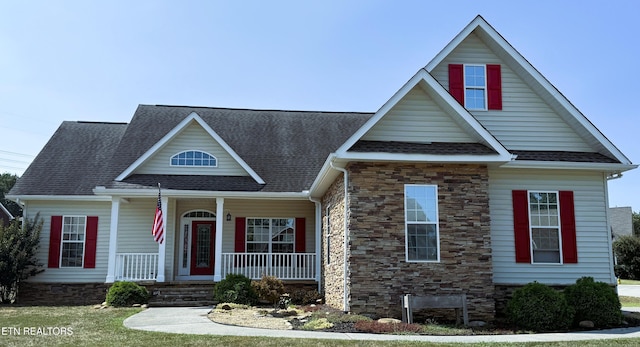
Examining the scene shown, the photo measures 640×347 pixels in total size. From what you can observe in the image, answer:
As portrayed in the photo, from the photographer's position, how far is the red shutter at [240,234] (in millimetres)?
18656

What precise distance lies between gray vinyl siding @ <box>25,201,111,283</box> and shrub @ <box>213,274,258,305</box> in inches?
197

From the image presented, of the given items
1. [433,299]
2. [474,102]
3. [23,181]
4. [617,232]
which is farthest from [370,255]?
[617,232]

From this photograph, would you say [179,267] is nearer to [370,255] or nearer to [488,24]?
[370,255]

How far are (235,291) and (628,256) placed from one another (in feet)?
106

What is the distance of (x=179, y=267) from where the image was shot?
1877cm

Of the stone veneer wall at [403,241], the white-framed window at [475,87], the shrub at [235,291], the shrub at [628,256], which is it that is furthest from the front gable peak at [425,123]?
the shrub at [628,256]

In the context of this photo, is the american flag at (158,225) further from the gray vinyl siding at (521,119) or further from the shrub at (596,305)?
A: the shrub at (596,305)

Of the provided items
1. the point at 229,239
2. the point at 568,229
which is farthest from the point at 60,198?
the point at 568,229

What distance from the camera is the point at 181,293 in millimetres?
16516

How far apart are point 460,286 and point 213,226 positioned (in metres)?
9.67

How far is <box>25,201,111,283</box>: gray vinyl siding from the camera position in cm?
1838

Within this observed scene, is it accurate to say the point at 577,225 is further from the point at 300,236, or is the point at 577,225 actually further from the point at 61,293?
the point at 61,293

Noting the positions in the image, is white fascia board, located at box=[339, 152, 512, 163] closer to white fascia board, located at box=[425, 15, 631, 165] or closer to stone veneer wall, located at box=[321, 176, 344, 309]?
stone veneer wall, located at box=[321, 176, 344, 309]

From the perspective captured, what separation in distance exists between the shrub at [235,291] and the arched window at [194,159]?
171 inches
